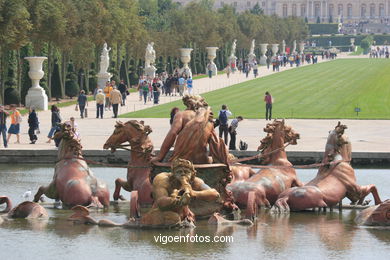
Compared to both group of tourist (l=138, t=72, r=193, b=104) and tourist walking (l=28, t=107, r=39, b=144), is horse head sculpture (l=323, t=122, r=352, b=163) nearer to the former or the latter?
tourist walking (l=28, t=107, r=39, b=144)

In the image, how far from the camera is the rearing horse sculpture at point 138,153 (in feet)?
64.9

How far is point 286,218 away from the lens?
1917 centimetres

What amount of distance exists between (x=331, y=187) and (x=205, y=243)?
12.8ft

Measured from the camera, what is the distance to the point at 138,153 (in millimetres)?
20031

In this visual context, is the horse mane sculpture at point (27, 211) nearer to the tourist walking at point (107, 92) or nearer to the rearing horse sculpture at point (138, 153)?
the rearing horse sculpture at point (138, 153)

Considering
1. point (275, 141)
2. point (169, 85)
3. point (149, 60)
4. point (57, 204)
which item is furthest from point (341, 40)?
point (57, 204)

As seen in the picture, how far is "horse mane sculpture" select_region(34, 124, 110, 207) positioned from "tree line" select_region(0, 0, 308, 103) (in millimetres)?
25455

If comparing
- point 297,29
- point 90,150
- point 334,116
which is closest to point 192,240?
point 90,150

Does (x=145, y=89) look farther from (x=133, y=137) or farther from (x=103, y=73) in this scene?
(x=133, y=137)

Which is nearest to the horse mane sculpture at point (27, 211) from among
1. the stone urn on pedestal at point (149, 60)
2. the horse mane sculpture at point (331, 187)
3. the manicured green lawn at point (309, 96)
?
the horse mane sculpture at point (331, 187)

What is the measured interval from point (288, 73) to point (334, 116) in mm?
48474

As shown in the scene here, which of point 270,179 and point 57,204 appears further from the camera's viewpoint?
point 57,204

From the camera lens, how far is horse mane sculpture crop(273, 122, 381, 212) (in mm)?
19688

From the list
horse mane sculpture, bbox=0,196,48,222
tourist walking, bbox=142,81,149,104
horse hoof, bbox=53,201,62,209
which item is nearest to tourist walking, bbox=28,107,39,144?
horse hoof, bbox=53,201,62,209
